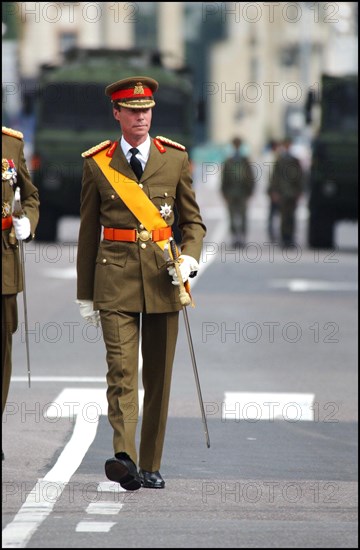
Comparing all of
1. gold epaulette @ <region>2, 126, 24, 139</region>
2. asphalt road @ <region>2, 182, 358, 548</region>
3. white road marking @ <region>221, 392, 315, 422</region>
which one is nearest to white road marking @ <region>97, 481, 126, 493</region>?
asphalt road @ <region>2, 182, 358, 548</region>

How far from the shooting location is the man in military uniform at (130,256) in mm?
8617

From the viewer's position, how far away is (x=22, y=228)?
9.04m

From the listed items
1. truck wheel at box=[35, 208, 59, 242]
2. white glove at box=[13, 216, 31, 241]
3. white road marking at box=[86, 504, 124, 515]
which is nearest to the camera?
white road marking at box=[86, 504, 124, 515]

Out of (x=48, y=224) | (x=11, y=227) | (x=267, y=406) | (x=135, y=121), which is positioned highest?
(x=135, y=121)

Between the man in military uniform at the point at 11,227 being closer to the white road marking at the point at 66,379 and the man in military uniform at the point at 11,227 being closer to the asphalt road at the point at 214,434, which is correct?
the asphalt road at the point at 214,434

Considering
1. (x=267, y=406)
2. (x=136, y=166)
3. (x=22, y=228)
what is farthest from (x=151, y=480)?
(x=267, y=406)

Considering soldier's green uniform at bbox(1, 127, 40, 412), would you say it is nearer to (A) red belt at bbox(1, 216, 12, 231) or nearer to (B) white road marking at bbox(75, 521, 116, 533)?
(A) red belt at bbox(1, 216, 12, 231)

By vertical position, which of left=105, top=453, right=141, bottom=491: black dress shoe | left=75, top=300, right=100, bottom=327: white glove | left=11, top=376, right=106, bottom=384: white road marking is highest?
left=75, top=300, right=100, bottom=327: white glove

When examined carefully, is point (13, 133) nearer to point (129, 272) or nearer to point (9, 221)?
point (9, 221)

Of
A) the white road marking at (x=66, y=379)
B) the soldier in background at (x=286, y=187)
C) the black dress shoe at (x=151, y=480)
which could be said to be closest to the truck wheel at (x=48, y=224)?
the soldier in background at (x=286, y=187)

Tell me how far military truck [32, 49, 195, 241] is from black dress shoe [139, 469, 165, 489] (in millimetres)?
23661

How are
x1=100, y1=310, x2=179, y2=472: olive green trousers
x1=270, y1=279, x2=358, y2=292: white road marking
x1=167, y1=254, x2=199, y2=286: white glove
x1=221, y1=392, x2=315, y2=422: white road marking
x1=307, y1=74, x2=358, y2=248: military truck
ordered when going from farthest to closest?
x1=307, y1=74, x2=358, y2=248: military truck < x1=270, y1=279, x2=358, y2=292: white road marking < x1=221, y1=392, x2=315, y2=422: white road marking < x1=100, y1=310, x2=179, y2=472: olive green trousers < x1=167, y1=254, x2=199, y2=286: white glove

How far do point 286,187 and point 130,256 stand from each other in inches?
1008

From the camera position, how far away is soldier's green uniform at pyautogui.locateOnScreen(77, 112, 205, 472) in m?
8.64
